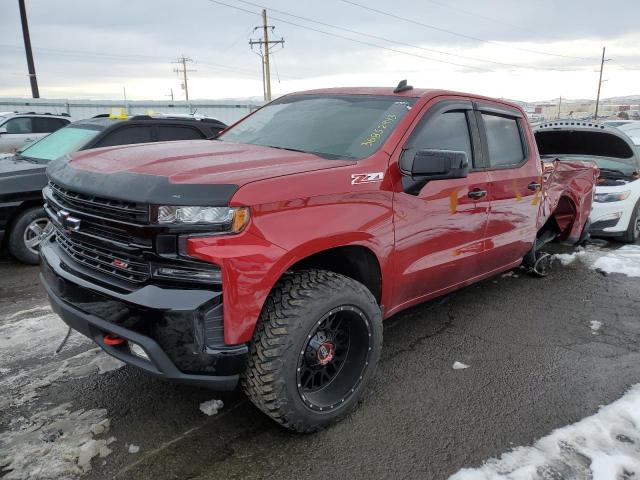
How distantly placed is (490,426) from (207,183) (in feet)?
6.92

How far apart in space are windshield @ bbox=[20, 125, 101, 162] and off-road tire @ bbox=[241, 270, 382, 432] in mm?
4569

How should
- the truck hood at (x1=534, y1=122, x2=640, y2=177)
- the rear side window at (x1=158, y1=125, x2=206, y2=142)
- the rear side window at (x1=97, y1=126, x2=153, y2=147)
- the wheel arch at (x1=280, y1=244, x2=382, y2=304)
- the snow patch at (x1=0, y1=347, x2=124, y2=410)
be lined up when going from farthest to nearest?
the truck hood at (x1=534, y1=122, x2=640, y2=177) < the rear side window at (x1=158, y1=125, x2=206, y2=142) < the rear side window at (x1=97, y1=126, x2=153, y2=147) < the snow patch at (x1=0, y1=347, x2=124, y2=410) < the wheel arch at (x1=280, y1=244, x2=382, y2=304)

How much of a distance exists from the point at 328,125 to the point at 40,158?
449 cm

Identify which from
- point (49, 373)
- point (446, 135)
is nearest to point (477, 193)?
point (446, 135)

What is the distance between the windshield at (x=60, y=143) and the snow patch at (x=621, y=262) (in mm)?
6468

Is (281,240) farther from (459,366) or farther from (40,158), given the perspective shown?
(40,158)

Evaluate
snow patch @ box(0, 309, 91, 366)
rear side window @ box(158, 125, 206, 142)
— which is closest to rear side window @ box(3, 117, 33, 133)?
rear side window @ box(158, 125, 206, 142)

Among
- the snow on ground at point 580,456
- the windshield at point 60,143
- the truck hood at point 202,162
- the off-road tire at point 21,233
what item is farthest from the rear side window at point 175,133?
the snow on ground at point 580,456

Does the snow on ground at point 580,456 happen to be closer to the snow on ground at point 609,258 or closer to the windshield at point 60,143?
the snow on ground at point 609,258

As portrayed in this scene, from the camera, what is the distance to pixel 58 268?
280 centimetres

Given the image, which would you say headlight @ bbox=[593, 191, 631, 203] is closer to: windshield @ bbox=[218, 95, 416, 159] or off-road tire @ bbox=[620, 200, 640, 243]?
off-road tire @ bbox=[620, 200, 640, 243]

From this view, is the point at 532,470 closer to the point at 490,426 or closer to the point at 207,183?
the point at 490,426

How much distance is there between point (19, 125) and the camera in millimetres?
13547

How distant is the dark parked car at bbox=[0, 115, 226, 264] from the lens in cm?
554
